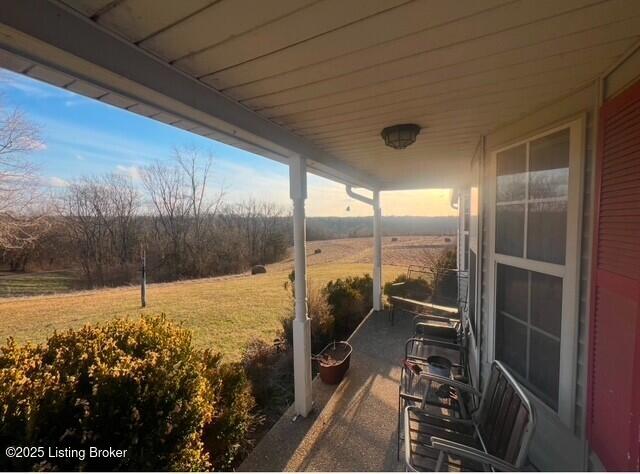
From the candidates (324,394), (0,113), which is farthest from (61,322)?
(324,394)

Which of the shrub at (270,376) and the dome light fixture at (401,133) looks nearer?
the dome light fixture at (401,133)

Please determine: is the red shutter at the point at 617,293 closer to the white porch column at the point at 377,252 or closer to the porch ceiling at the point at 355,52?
the porch ceiling at the point at 355,52

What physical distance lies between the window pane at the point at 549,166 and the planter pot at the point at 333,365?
8.64 ft

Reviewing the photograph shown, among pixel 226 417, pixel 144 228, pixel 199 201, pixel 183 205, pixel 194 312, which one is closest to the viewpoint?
pixel 226 417

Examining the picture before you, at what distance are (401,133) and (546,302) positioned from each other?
153 centimetres

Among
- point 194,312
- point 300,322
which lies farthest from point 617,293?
point 194,312

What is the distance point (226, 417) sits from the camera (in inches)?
83.5

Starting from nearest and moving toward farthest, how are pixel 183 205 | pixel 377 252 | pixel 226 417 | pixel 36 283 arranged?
1. pixel 226 417
2. pixel 377 252
3. pixel 36 283
4. pixel 183 205

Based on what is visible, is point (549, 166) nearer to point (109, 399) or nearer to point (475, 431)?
point (475, 431)

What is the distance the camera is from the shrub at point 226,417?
2061mm

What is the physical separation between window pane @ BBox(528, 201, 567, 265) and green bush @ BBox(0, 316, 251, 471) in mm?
2424

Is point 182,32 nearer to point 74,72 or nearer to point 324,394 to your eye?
point 74,72

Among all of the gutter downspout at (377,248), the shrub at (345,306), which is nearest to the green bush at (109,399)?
the shrub at (345,306)

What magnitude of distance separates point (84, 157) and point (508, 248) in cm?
1347
